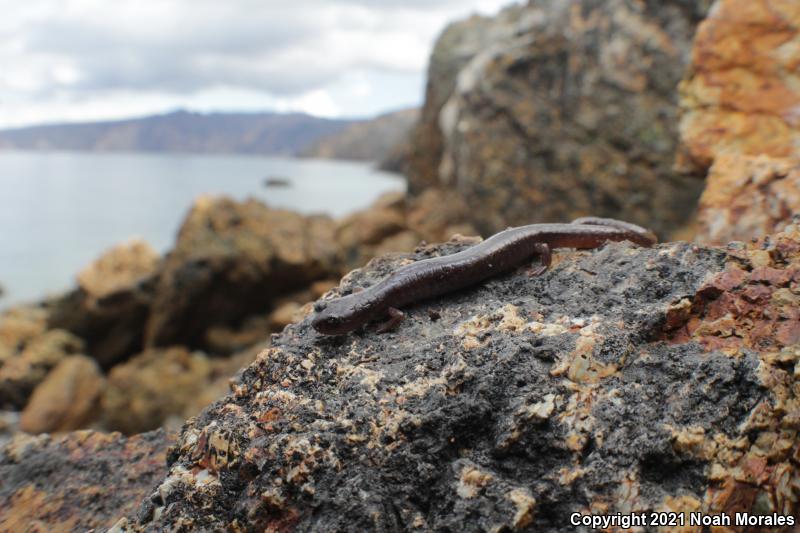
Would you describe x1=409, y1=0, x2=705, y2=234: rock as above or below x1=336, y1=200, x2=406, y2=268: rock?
above

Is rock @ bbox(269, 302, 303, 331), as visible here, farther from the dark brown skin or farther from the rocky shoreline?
the dark brown skin

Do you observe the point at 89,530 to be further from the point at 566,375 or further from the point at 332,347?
the point at 566,375

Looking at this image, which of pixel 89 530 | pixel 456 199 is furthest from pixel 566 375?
pixel 456 199

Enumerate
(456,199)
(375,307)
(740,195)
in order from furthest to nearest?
(456,199)
(740,195)
(375,307)

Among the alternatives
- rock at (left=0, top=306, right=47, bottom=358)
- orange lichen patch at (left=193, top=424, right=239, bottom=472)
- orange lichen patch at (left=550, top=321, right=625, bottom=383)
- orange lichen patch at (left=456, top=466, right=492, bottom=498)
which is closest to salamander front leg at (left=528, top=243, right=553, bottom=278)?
orange lichen patch at (left=550, top=321, right=625, bottom=383)

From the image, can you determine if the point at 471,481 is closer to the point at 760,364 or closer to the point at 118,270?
the point at 760,364
